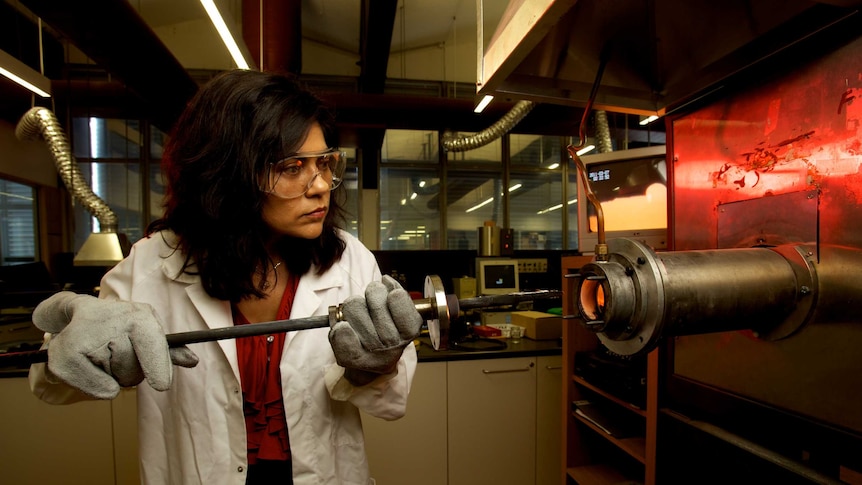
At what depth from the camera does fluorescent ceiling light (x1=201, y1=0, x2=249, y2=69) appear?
1467 mm

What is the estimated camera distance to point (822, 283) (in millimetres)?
622

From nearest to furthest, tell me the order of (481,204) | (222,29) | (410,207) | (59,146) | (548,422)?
(222,29) < (548,422) < (59,146) < (410,207) < (481,204)

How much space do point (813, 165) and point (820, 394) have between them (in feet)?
1.25

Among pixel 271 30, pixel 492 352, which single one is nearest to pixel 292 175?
pixel 492 352

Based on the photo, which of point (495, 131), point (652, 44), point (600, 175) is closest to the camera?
point (652, 44)

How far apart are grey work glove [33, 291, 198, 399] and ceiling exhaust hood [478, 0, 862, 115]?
2.69 ft

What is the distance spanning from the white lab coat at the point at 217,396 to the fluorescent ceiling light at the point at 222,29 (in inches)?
39.7

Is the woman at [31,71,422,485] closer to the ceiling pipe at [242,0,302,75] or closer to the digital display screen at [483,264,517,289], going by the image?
the digital display screen at [483,264,517,289]

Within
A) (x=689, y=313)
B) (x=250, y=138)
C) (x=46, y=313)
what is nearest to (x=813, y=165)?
(x=689, y=313)

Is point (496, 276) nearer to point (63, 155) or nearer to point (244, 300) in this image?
point (244, 300)

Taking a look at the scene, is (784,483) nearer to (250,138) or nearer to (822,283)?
(822,283)

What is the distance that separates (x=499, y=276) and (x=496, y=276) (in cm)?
2

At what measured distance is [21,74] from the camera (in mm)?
1847

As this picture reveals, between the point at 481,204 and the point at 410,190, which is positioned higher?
Answer: the point at 410,190
